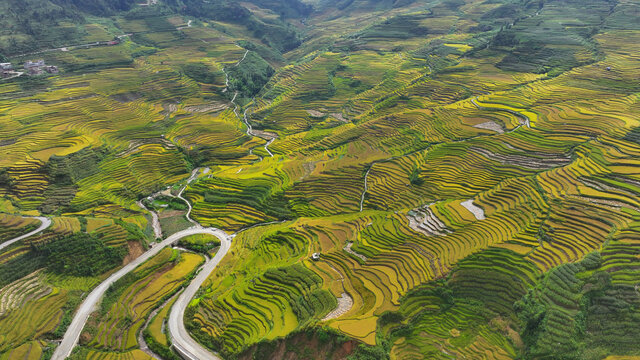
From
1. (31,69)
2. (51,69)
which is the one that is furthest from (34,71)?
(51,69)

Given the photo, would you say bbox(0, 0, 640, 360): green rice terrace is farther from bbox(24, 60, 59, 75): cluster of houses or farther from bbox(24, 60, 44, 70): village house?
bbox(24, 60, 59, 75): cluster of houses

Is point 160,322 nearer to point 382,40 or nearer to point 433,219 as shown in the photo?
point 433,219

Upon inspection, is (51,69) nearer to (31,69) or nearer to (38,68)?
(38,68)

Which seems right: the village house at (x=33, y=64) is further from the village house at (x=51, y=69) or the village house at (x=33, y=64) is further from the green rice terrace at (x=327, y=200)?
the village house at (x=51, y=69)

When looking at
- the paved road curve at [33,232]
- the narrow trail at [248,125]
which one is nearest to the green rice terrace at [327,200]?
the paved road curve at [33,232]

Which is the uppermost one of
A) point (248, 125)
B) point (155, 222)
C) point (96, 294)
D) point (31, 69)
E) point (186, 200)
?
point (31, 69)

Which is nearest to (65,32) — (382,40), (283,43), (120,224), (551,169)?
(283,43)

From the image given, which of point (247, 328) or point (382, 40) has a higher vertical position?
point (382, 40)

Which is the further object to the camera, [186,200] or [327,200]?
[186,200]
